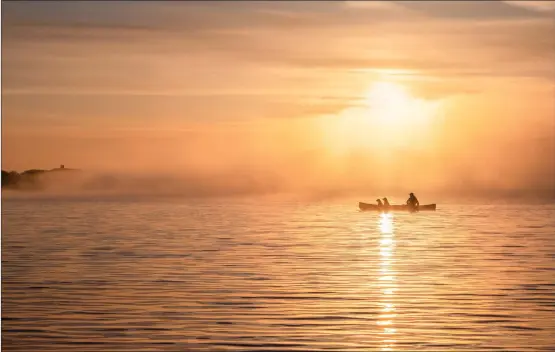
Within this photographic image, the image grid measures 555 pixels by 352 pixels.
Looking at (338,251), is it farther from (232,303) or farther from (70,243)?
(232,303)

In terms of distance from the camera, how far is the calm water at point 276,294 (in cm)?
2345

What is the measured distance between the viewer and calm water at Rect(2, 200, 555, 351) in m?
23.5

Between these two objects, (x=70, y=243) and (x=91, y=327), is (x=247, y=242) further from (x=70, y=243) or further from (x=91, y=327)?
(x=91, y=327)

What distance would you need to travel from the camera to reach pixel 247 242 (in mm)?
56000

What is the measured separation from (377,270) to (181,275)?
26.1 ft

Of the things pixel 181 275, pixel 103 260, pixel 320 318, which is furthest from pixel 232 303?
pixel 103 260

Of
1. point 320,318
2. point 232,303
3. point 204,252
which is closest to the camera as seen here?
point 320,318

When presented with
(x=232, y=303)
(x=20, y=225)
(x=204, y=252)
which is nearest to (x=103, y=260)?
(x=204, y=252)

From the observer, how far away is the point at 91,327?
81.1 ft

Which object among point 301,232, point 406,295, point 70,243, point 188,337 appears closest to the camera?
point 188,337

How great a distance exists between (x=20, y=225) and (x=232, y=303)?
48233mm

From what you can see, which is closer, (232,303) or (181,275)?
(232,303)

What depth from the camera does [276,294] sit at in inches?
1224

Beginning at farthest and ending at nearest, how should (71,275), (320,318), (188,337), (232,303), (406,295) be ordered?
(71,275)
(406,295)
(232,303)
(320,318)
(188,337)
